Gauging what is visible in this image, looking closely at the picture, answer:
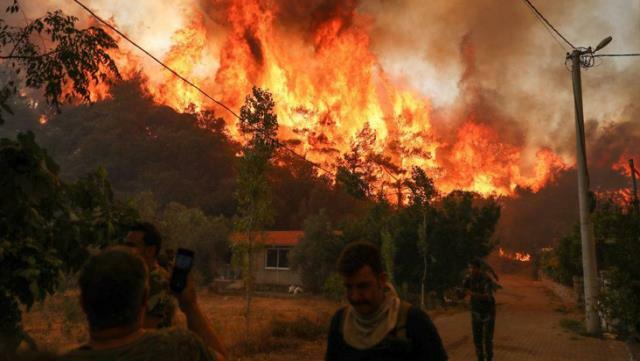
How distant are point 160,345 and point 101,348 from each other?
21cm

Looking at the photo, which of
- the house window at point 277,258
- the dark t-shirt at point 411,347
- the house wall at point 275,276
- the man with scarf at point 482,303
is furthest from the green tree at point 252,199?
the house window at point 277,258

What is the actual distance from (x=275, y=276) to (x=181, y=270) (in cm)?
3379

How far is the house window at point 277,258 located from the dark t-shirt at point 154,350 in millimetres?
33870

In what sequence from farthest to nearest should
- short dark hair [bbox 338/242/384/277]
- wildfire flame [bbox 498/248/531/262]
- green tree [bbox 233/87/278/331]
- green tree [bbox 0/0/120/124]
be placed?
wildfire flame [bbox 498/248/531/262]
green tree [bbox 233/87/278/331]
green tree [bbox 0/0/120/124]
short dark hair [bbox 338/242/384/277]

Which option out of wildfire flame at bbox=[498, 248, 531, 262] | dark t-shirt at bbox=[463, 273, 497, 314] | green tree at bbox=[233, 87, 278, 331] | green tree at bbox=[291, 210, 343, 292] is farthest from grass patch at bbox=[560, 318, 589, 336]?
wildfire flame at bbox=[498, 248, 531, 262]

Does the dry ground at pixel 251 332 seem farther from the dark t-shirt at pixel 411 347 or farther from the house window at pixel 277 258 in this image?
the house window at pixel 277 258

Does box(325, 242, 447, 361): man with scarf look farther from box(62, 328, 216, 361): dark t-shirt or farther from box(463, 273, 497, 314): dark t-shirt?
box(463, 273, 497, 314): dark t-shirt

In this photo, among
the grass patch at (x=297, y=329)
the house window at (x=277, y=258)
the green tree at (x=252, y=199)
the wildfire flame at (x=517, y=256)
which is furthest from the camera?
the wildfire flame at (x=517, y=256)

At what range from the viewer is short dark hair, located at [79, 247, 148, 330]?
1.87 metres

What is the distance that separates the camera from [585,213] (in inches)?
632

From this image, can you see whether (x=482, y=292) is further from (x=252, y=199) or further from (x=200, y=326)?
(x=200, y=326)

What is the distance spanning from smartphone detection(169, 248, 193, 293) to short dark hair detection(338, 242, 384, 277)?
3.34 feet

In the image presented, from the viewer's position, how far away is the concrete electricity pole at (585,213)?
15422 mm

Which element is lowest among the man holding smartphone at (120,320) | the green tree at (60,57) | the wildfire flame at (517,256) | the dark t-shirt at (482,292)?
the dark t-shirt at (482,292)
